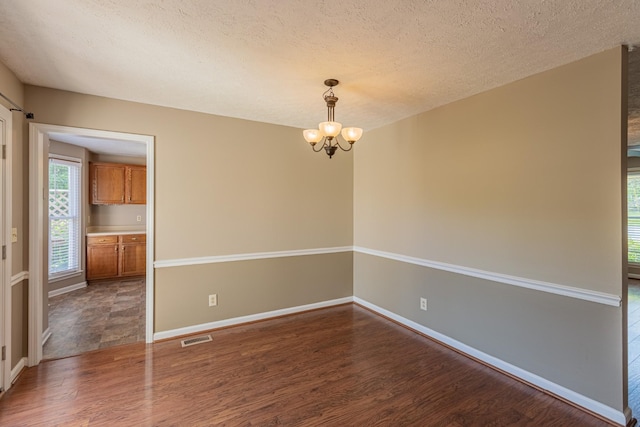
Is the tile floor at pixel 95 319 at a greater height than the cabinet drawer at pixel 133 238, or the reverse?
the cabinet drawer at pixel 133 238

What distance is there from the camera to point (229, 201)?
3.54 meters

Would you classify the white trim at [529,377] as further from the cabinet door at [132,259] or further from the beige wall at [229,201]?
the cabinet door at [132,259]

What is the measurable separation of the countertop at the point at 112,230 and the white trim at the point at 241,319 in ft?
10.6

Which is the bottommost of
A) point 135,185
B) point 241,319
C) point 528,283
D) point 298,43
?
point 241,319

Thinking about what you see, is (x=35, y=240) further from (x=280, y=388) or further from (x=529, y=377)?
(x=529, y=377)

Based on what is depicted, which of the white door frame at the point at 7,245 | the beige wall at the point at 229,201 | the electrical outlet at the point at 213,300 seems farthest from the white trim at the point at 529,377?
the white door frame at the point at 7,245

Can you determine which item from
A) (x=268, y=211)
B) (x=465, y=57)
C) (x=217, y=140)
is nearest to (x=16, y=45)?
(x=217, y=140)

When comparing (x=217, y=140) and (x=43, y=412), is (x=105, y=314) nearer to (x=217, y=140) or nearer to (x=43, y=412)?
(x=43, y=412)

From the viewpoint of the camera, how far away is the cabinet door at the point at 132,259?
18.4ft

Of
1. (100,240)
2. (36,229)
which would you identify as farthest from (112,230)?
(36,229)

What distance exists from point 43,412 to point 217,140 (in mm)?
2760

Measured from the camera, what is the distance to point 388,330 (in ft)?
11.3

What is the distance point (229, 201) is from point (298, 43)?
2093 mm

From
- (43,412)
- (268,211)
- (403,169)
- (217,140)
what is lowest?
(43,412)
